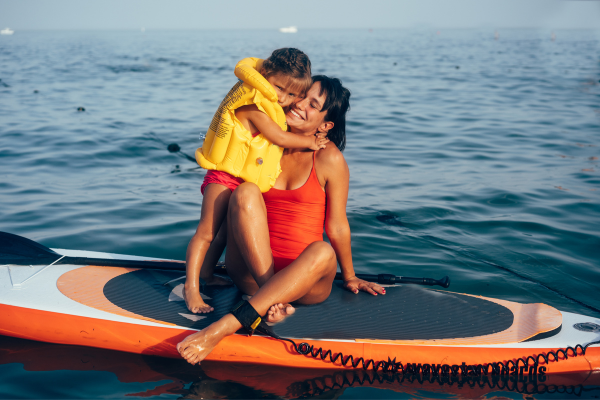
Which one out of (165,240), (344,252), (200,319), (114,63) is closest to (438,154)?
(165,240)

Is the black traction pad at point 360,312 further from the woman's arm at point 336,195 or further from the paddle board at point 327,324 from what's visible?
the woman's arm at point 336,195

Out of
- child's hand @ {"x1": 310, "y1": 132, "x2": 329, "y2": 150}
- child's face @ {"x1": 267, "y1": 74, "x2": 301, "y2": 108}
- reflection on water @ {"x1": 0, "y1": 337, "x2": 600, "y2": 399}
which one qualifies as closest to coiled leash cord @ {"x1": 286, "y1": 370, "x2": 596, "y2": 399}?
reflection on water @ {"x1": 0, "y1": 337, "x2": 600, "y2": 399}

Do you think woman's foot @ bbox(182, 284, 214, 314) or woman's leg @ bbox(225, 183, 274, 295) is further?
woman's foot @ bbox(182, 284, 214, 314)

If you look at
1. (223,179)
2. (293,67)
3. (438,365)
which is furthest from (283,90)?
(438,365)

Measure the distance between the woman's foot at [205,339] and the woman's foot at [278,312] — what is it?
0.20 meters

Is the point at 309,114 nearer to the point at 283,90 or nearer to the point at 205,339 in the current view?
the point at 283,90

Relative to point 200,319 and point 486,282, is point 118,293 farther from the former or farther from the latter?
point 486,282

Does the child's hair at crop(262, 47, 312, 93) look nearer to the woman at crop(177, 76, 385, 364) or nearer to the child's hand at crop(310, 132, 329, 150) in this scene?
the woman at crop(177, 76, 385, 364)

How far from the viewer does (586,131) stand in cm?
1068

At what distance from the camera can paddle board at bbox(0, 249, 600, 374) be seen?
10.5 ft

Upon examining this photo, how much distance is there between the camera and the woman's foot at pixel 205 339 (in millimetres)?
3006

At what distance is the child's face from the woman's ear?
264 millimetres

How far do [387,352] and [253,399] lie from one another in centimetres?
86

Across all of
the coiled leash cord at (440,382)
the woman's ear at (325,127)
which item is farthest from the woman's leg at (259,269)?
the woman's ear at (325,127)
